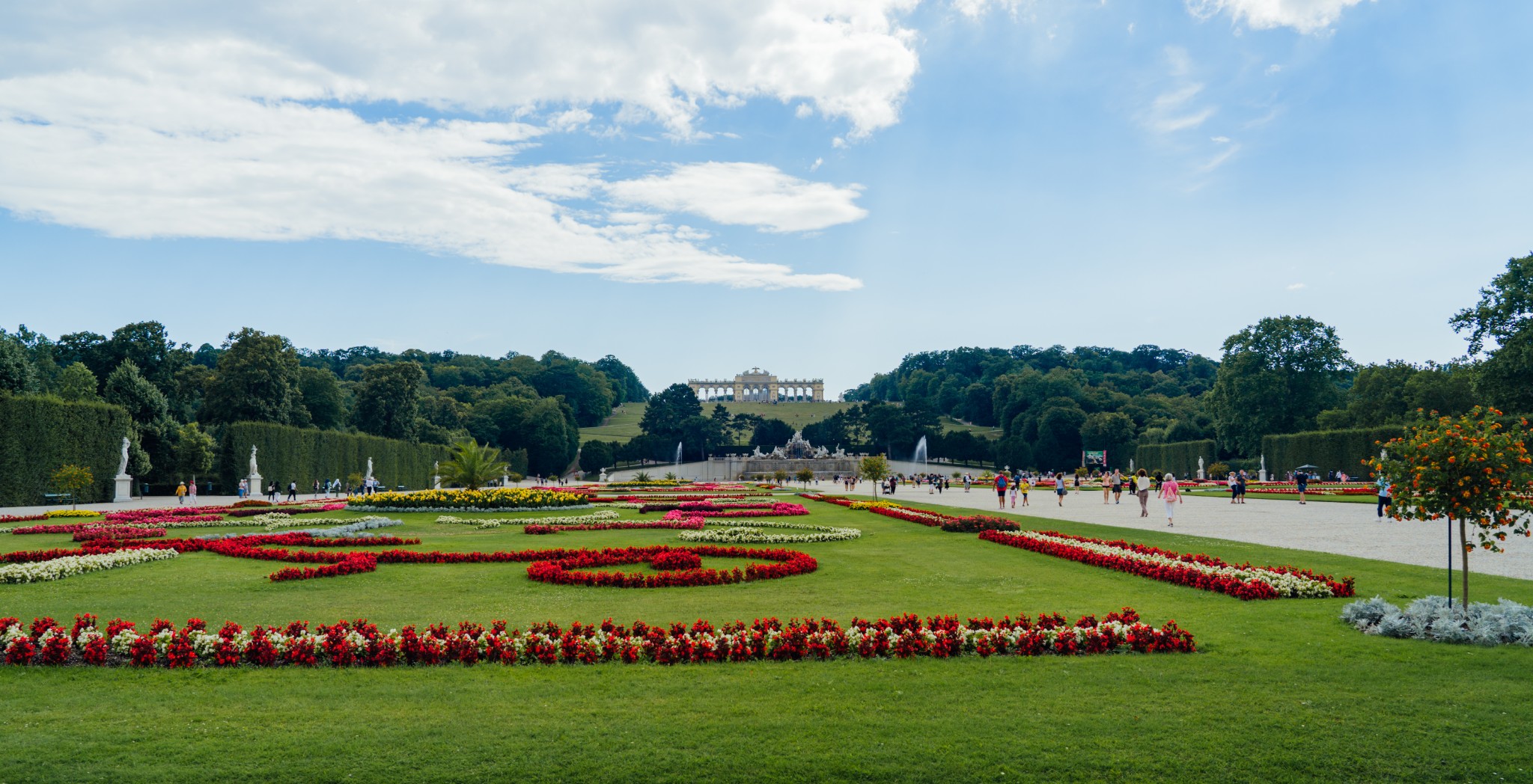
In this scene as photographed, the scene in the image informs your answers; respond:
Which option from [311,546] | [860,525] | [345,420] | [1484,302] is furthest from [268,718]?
[345,420]

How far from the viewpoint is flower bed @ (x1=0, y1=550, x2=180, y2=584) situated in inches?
428

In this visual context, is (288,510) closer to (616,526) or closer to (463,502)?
(463,502)

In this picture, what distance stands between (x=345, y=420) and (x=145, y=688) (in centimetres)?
6618

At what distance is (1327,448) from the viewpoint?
50.5 metres

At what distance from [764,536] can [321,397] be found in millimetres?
53193

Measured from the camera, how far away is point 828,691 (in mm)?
5949

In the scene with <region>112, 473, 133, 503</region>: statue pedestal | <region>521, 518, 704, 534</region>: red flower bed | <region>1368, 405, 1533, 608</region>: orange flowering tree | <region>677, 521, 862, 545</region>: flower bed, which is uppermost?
<region>1368, 405, 1533, 608</region>: orange flowering tree

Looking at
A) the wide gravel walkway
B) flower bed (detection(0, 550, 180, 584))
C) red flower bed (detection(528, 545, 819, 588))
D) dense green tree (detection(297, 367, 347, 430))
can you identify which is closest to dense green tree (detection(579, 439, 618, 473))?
dense green tree (detection(297, 367, 347, 430))

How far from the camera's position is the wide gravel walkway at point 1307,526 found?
42.7 ft

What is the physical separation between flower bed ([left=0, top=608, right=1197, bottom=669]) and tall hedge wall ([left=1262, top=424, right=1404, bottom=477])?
147ft

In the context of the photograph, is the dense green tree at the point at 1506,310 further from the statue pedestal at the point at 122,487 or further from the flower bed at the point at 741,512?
the statue pedestal at the point at 122,487

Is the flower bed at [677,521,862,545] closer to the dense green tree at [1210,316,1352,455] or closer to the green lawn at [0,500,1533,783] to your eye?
the green lawn at [0,500,1533,783]

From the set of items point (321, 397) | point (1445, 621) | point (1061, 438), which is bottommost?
point (1445, 621)

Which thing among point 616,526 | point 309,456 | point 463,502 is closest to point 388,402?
point 309,456
